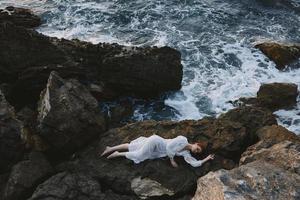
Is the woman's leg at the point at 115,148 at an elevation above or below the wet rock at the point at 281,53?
above

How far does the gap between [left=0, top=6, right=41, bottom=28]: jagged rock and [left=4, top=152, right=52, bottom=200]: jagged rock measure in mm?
10173

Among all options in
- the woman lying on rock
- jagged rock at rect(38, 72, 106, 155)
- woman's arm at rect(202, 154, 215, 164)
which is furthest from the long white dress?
jagged rock at rect(38, 72, 106, 155)

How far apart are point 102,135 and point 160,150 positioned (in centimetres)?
167

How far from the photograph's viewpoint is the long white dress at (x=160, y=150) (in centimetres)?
1020

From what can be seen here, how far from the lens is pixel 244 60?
17750 millimetres

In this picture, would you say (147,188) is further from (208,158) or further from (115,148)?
(208,158)

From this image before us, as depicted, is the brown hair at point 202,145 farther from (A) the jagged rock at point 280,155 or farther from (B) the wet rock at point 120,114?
(B) the wet rock at point 120,114

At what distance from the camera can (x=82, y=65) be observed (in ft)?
46.4

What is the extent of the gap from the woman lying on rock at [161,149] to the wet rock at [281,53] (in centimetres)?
811

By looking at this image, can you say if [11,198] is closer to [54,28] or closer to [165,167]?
[165,167]

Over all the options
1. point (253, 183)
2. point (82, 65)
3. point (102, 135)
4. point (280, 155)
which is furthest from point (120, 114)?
point (253, 183)

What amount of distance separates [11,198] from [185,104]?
707cm

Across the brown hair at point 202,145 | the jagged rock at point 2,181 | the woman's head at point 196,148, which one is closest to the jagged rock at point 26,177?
the jagged rock at point 2,181

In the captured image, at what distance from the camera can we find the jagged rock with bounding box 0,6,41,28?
1895 cm
